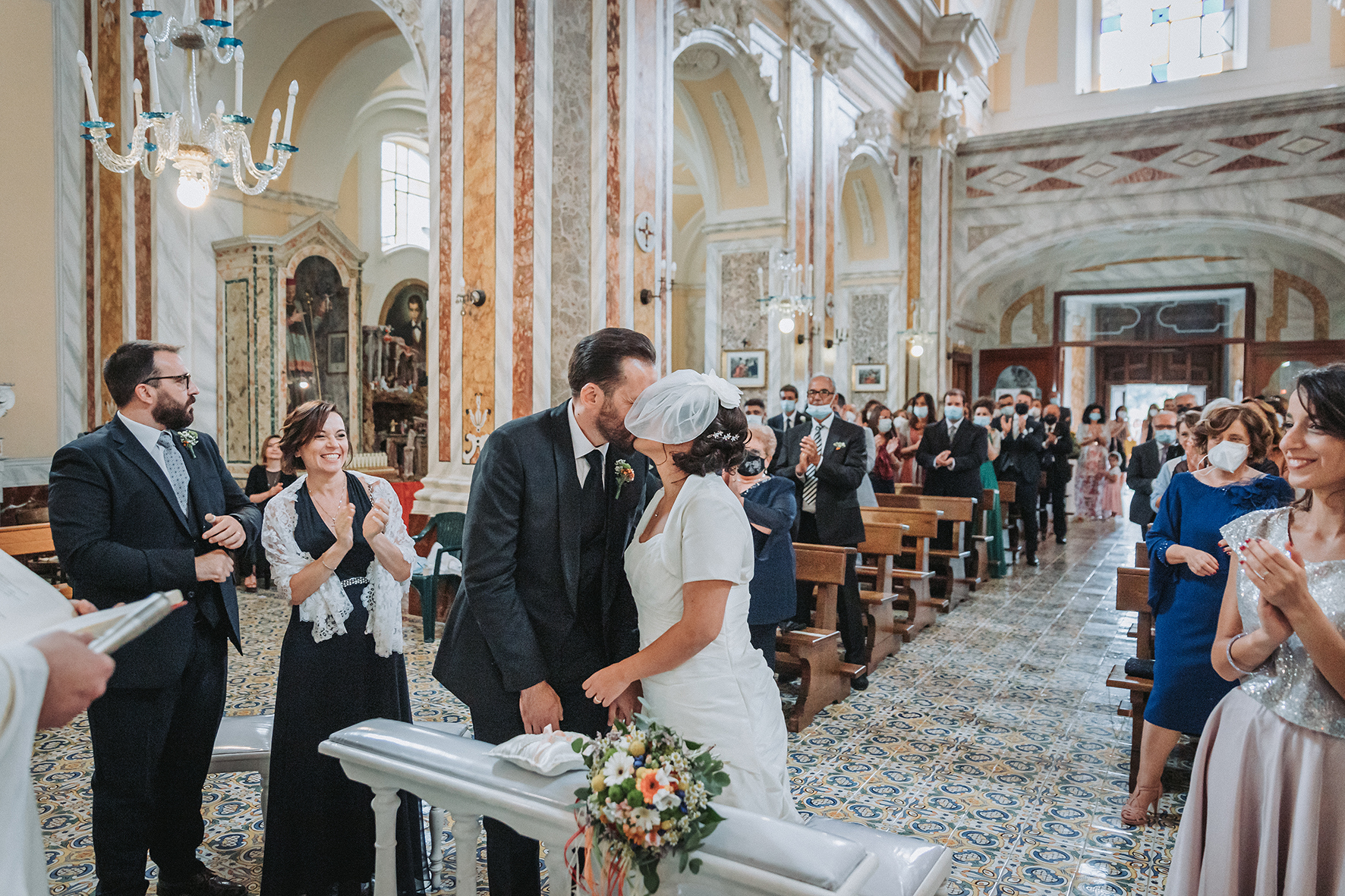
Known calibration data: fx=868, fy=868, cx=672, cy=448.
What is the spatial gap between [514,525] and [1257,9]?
19271 millimetres

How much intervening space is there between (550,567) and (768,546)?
206 centimetres

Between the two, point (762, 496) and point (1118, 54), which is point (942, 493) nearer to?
point (762, 496)

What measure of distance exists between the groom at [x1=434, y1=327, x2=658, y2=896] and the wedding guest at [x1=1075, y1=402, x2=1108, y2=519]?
1263cm

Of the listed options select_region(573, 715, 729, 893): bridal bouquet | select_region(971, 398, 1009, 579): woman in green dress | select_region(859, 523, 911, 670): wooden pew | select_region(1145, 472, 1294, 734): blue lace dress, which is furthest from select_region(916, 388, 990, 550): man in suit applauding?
select_region(573, 715, 729, 893): bridal bouquet

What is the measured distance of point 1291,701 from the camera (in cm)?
200

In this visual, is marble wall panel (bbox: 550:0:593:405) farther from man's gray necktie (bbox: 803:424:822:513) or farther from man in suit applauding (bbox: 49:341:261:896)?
man in suit applauding (bbox: 49:341:261:896)

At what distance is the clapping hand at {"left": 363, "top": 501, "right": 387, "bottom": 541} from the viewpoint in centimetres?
262

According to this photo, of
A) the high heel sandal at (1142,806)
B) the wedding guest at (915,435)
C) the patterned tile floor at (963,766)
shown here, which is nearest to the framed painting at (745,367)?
the wedding guest at (915,435)

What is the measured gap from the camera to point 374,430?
485 inches

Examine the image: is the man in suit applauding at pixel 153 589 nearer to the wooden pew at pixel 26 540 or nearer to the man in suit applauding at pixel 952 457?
the wooden pew at pixel 26 540

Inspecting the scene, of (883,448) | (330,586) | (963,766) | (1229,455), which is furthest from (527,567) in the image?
(883,448)

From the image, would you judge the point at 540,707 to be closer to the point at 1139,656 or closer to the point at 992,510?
the point at 1139,656

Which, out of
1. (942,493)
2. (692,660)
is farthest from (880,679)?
(692,660)

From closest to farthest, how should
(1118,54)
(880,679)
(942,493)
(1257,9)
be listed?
1. (880,679)
2. (942,493)
3. (1257,9)
4. (1118,54)
